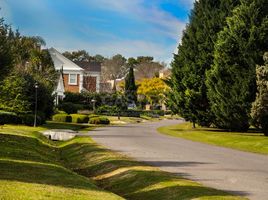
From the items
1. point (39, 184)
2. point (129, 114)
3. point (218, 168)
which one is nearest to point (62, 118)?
point (129, 114)

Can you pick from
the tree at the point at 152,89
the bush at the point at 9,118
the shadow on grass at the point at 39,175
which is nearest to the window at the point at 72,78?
the tree at the point at 152,89

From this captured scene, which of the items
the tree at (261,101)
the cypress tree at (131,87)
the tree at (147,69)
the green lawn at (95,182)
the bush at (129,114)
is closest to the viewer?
the green lawn at (95,182)

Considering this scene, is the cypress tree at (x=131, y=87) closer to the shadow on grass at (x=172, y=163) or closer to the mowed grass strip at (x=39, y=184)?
the shadow on grass at (x=172, y=163)

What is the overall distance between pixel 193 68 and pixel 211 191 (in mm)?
33604

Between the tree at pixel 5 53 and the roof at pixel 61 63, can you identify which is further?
the roof at pixel 61 63

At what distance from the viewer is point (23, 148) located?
72.7 ft

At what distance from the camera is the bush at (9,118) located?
40469mm

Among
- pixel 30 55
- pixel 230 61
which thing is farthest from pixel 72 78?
pixel 230 61

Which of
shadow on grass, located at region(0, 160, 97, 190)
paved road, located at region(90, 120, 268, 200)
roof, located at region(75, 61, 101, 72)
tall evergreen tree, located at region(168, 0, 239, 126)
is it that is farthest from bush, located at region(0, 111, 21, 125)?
roof, located at region(75, 61, 101, 72)

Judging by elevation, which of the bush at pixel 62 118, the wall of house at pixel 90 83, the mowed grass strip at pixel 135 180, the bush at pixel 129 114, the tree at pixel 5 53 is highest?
the wall of house at pixel 90 83

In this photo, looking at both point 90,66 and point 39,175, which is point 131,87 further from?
point 39,175

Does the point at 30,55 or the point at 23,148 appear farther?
the point at 30,55

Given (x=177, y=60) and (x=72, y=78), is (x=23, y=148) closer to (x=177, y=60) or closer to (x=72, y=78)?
(x=177, y=60)

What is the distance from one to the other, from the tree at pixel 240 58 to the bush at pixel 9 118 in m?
16.5
